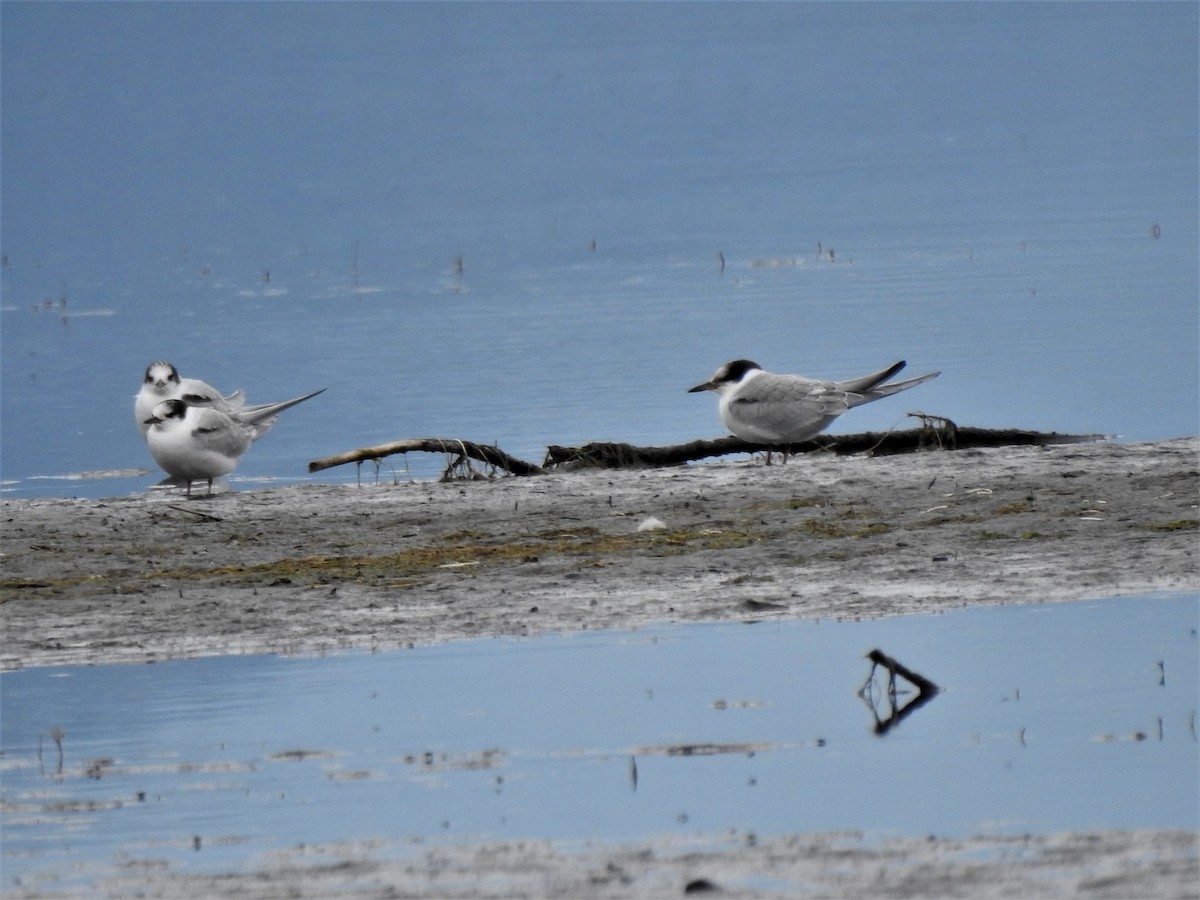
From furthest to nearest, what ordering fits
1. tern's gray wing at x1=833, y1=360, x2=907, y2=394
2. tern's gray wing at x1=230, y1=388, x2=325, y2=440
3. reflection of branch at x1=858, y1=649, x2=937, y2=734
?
tern's gray wing at x1=230, y1=388, x2=325, y2=440, tern's gray wing at x1=833, y1=360, x2=907, y2=394, reflection of branch at x1=858, y1=649, x2=937, y2=734

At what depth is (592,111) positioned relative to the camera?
56500mm

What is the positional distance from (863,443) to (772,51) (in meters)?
61.0

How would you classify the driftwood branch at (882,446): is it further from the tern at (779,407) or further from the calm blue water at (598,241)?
the calm blue water at (598,241)

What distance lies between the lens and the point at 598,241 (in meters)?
29.2

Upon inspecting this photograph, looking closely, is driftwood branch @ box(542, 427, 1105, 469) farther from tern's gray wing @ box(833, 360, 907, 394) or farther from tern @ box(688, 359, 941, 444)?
tern's gray wing @ box(833, 360, 907, 394)

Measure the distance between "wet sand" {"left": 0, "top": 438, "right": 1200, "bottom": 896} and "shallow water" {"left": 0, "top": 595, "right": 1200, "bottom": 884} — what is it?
0.28 m

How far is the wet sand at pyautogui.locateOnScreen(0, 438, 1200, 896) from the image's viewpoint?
9.59 meters

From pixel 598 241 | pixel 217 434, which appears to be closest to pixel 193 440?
pixel 217 434

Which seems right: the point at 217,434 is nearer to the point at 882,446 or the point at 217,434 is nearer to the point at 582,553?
the point at 582,553

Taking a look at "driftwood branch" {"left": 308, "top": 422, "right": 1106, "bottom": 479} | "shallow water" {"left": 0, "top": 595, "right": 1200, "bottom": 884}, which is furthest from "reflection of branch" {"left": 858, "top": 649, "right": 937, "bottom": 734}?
"driftwood branch" {"left": 308, "top": 422, "right": 1106, "bottom": 479}

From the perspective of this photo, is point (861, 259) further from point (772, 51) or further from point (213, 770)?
point (772, 51)

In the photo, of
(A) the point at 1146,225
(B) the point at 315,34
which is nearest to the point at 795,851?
(A) the point at 1146,225

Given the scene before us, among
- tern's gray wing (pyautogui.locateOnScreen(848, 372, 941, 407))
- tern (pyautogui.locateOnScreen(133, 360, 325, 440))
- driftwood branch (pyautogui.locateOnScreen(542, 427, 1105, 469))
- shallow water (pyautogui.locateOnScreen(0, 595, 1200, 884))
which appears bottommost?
shallow water (pyautogui.locateOnScreen(0, 595, 1200, 884))

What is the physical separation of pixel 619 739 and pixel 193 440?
20.7 ft
